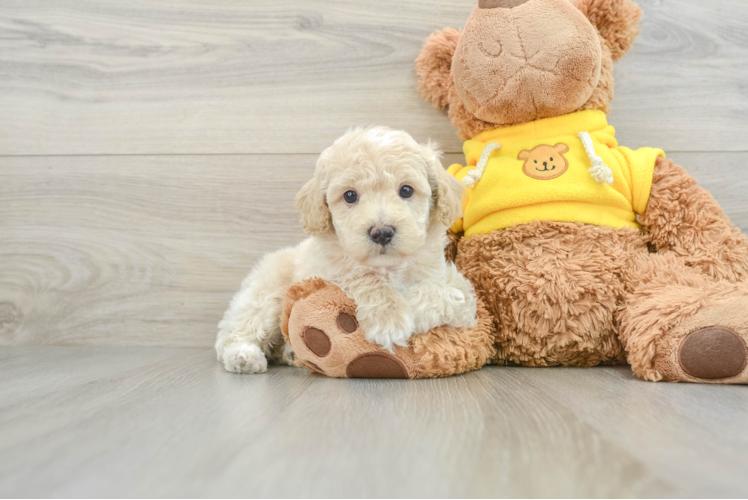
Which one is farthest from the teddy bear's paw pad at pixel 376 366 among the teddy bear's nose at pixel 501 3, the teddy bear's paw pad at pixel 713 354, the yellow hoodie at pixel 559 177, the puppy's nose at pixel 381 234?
the teddy bear's nose at pixel 501 3

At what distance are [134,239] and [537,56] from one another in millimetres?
1211

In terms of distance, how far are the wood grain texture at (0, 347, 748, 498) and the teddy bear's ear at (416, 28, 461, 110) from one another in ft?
2.41

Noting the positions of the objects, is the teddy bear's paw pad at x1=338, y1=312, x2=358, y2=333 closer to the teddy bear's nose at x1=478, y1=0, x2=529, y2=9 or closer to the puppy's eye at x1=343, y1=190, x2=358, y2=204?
the puppy's eye at x1=343, y1=190, x2=358, y2=204

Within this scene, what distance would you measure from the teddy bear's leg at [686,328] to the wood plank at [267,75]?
57 cm


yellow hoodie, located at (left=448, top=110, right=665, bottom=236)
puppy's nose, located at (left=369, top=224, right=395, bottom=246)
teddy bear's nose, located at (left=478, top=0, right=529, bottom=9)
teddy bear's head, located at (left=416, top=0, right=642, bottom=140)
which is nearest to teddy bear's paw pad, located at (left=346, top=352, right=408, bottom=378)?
puppy's nose, located at (left=369, top=224, right=395, bottom=246)

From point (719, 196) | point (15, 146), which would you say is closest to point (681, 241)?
point (719, 196)

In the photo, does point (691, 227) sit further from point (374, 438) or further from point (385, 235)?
point (374, 438)

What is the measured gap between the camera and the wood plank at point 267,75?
1478 millimetres

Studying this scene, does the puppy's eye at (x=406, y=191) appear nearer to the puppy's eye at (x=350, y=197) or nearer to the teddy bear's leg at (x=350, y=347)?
the puppy's eye at (x=350, y=197)

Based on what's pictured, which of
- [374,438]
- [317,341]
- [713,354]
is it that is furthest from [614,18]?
[374,438]

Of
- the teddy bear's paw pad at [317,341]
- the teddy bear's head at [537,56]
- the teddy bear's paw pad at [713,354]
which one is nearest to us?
the teddy bear's paw pad at [713,354]

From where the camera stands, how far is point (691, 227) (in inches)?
46.3

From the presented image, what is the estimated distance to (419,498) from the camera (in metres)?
0.53

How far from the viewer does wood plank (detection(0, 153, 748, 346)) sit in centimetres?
157
